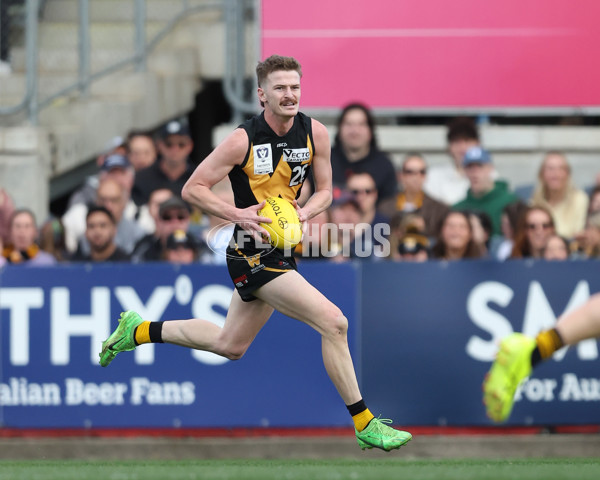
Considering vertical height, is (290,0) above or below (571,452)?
above

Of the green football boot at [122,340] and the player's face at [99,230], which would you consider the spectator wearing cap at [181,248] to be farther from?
the green football boot at [122,340]

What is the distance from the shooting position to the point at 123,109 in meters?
15.1

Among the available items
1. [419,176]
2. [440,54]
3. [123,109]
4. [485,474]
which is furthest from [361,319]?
[123,109]

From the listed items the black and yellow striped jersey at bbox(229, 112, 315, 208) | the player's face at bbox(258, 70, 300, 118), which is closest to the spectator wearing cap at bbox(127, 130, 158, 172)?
the black and yellow striped jersey at bbox(229, 112, 315, 208)

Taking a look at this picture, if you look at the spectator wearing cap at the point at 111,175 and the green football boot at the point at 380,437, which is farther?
the spectator wearing cap at the point at 111,175

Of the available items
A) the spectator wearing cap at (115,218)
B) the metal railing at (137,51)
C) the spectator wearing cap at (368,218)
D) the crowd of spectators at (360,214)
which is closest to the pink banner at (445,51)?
the metal railing at (137,51)

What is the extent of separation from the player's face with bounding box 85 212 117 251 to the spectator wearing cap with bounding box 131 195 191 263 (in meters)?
0.29

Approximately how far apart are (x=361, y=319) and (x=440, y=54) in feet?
12.5

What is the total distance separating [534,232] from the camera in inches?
453

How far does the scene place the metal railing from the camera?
45.0ft

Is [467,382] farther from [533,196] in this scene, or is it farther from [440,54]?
[440,54]

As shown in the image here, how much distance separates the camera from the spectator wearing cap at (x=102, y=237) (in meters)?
11.7

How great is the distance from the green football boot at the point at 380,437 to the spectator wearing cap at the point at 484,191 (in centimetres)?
438

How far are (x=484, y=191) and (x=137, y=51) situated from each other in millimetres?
4739
